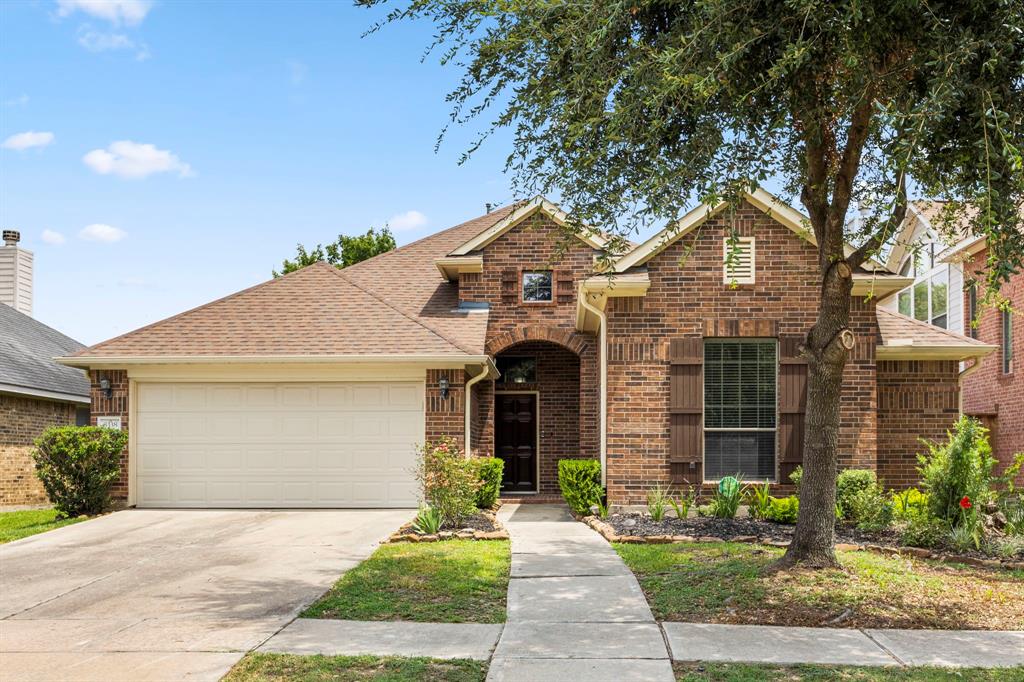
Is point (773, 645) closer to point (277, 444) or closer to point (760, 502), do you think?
point (760, 502)

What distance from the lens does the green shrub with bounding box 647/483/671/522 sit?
1209cm

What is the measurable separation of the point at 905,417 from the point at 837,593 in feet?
24.6

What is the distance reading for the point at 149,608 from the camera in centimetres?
788

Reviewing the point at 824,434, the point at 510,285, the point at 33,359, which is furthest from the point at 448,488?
the point at 33,359

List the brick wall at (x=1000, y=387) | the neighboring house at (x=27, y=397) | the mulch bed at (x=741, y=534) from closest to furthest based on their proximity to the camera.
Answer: the mulch bed at (x=741, y=534) → the neighboring house at (x=27, y=397) → the brick wall at (x=1000, y=387)

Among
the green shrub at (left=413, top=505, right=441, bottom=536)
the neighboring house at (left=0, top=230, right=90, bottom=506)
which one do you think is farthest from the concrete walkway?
the neighboring house at (left=0, top=230, right=90, bottom=506)

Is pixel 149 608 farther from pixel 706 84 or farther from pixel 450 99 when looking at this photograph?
pixel 706 84

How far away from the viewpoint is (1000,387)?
18.9 meters

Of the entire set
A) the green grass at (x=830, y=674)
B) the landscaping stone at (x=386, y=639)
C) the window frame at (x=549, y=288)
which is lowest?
the landscaping stone at (x=386, y=639)

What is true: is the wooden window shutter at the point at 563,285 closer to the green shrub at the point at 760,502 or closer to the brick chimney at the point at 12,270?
the green shrub at the point at 760,502

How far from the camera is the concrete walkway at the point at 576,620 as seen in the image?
5965 mm

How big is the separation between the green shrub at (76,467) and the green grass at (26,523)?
32 cm

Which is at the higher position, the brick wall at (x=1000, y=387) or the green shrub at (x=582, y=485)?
the brick wall at (x=1000, y=387)

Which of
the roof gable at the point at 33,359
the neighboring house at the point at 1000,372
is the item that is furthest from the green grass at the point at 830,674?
the roof gable at the point at 33,359
